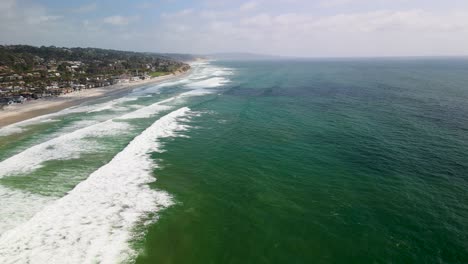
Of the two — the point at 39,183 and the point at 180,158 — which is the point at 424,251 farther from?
the point at 39,183

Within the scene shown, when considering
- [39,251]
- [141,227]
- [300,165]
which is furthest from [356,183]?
[39,251]

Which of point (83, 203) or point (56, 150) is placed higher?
point (56, 150)

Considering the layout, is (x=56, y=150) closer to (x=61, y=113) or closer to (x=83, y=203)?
(x=83, y=203)

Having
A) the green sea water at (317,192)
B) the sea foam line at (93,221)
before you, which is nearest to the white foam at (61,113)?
the sea foam line at (93,221)

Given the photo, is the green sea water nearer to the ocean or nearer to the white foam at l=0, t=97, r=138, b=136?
the ocean

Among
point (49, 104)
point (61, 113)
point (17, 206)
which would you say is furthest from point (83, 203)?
point (49, 104)

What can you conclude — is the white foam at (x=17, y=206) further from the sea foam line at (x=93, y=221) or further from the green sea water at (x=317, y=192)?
the green sea water at (x=317, y=192)
